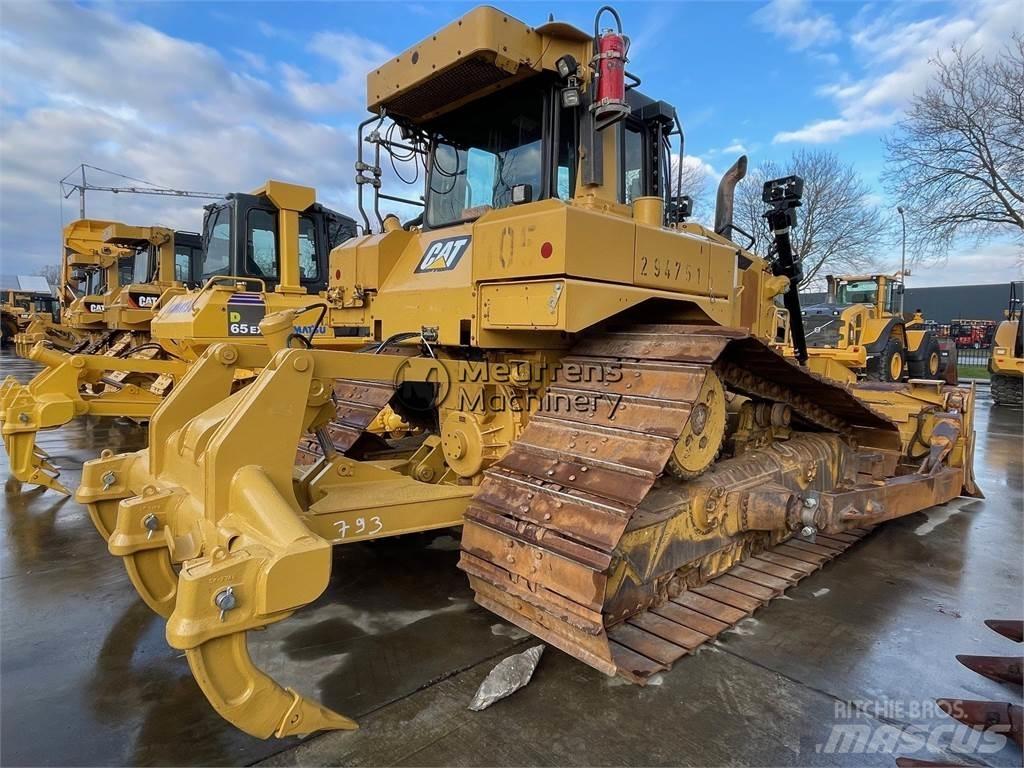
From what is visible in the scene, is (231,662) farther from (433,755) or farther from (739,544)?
(739,544)

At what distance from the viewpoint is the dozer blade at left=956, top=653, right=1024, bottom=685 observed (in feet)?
9.27

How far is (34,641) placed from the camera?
3.14 meters

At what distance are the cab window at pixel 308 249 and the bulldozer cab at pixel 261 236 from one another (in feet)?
0.45

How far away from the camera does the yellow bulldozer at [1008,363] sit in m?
13.3

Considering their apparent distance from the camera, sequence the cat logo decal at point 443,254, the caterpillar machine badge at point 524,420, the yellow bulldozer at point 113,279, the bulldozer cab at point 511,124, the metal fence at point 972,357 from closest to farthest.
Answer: the caterpillar machine badge at point 524,420
the bulldozer cab at point 511,124
the cat logo decal at point 443,254
the yellow bulldozer at point 113,279
the metal fence at point 972,357

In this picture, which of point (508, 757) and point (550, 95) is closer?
point (508, 757)

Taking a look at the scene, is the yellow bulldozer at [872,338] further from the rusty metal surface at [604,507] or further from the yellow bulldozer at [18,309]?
the yellow bulldozer at [18,309]

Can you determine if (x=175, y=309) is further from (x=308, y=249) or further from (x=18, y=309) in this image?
(x=18, y=309)

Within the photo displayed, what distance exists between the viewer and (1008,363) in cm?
1327

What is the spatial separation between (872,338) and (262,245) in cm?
1235

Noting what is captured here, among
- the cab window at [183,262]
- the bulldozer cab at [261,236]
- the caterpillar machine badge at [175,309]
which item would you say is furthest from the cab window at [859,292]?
the cab window at [183,262]

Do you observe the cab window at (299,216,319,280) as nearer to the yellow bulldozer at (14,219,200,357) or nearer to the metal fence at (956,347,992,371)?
the yellow bulldozer at (14,219,200,357)

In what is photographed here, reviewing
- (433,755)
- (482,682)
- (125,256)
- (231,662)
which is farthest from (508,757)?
(125,256)

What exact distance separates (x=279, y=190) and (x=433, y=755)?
9.07 metres
